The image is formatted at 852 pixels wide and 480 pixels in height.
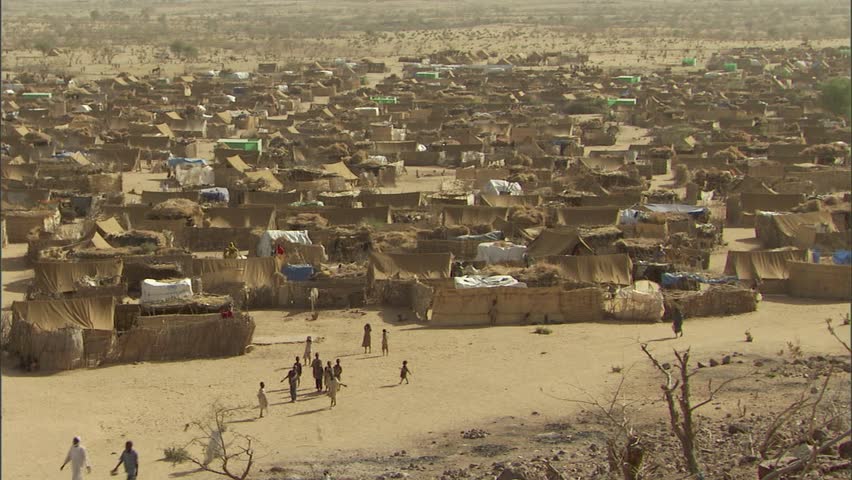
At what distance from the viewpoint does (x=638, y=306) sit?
19469 millimetres

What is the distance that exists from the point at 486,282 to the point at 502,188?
10372 millimetres

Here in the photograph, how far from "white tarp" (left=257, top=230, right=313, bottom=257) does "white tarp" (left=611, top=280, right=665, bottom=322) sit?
6.09m

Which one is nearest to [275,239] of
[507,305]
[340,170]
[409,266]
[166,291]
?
[409,266]

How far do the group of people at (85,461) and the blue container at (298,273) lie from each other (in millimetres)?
7706

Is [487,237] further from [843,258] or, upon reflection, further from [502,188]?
[502,188]

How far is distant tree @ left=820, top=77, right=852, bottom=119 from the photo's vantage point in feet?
164

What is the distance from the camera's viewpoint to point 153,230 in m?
24.6

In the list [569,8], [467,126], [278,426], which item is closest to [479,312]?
[278,426]

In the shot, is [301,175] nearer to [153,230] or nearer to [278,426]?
[153,230]

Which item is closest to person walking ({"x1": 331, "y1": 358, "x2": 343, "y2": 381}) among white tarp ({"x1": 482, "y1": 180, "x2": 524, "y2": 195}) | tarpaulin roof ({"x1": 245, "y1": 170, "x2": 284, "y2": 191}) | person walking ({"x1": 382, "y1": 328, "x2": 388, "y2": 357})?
person walking ({"x1": 382, "y1": 328, "x2": 388, "y2": 357})

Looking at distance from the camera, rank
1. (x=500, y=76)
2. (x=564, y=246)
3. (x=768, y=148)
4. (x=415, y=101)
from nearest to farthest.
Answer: (x=564, y=246) → (x=768, y=148) → (x=415, y=101) → (x=500, y=76)

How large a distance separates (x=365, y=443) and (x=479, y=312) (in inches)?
217

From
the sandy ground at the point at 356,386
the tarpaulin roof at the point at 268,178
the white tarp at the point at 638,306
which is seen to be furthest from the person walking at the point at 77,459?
the tarpaulin roof at the point at 268,178

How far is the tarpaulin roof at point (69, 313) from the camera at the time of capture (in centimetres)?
1747
